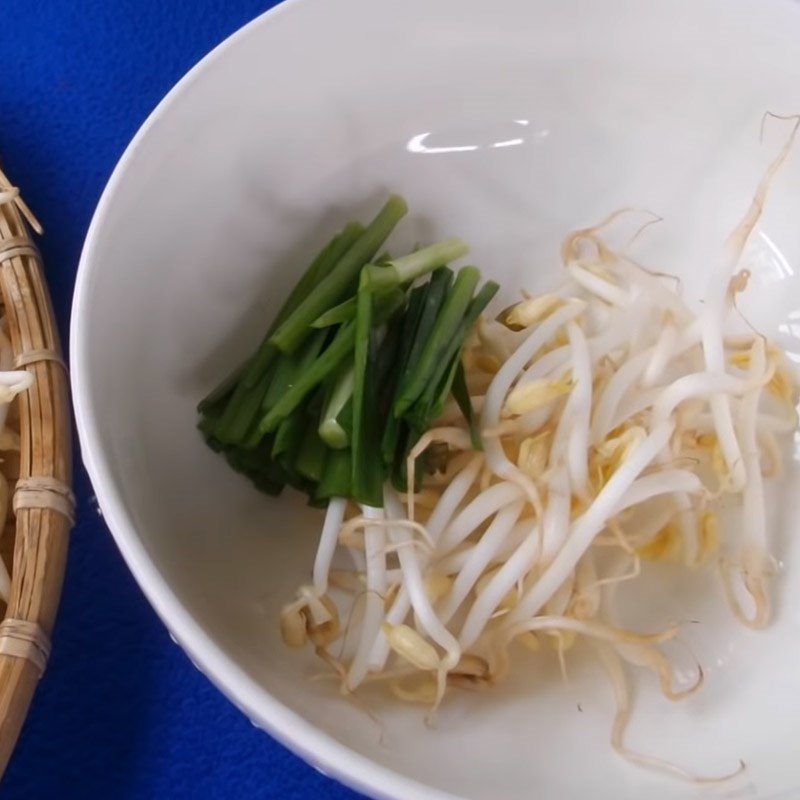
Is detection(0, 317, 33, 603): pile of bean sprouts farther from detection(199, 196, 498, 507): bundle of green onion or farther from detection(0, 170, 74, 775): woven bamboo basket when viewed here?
detection(199, 196, 498, 507): bundle of green onion

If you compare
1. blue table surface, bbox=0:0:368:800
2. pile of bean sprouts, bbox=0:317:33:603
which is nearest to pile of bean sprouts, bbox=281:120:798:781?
blue table surface, bbox=0:0:368:800

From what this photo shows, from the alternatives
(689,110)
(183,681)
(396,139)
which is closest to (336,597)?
(183,681)

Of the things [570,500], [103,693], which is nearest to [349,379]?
[570,500]

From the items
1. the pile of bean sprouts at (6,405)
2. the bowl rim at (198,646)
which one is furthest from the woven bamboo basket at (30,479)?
the bowl rim at (198,646)

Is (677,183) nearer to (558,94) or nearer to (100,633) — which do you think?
(558,94)

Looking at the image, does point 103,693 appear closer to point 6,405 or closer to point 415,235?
point 6,405

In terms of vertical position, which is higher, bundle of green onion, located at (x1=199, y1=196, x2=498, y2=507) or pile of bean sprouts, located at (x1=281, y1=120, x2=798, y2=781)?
bundle of green onion, located at (x1=199, y1=196, x2=498, y2=507)

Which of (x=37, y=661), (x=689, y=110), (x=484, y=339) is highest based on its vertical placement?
(x=689, y=110)
